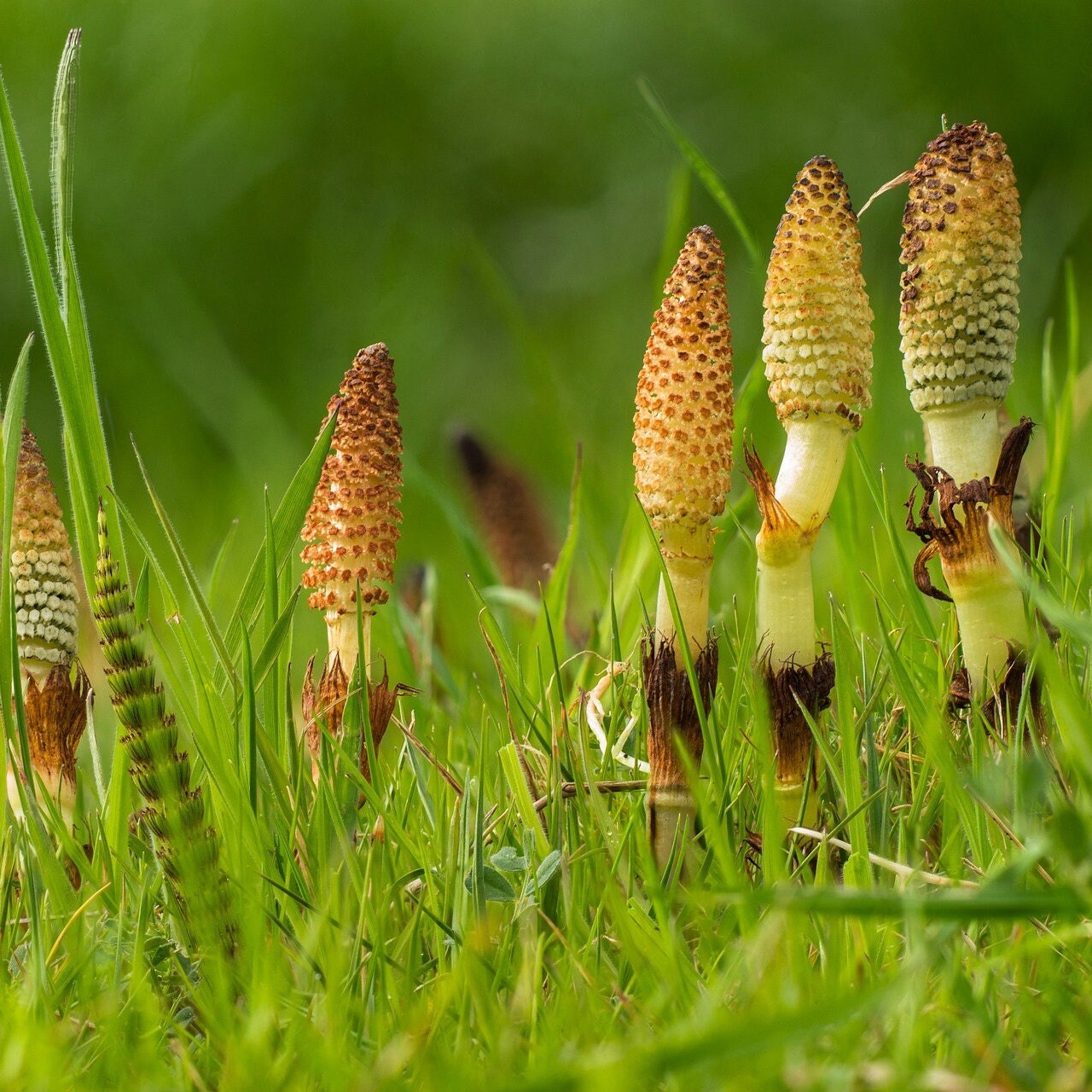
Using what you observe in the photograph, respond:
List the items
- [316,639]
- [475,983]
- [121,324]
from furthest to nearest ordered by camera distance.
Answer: [121,324]
[316,639]
[475,983]

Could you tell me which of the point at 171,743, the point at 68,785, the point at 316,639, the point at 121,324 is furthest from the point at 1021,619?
the point at 121,324

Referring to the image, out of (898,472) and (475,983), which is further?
(898,472)

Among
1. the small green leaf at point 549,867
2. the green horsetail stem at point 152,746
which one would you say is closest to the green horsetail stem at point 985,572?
the small green leaf at point 549,867

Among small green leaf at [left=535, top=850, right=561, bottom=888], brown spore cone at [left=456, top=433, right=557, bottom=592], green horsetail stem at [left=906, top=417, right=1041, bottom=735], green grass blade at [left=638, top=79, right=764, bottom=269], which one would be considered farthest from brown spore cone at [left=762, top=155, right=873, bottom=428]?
brown spore cone at [left=456, top=433, right=557, bottom=592]

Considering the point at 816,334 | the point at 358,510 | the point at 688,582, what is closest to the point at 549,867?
the point at 688,582

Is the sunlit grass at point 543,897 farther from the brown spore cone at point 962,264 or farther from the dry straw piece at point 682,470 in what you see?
the brown spore cone at point 962,264

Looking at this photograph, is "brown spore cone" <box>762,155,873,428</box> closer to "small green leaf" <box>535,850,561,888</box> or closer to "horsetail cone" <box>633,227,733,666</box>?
"horsetail cone" <box>633,227,733,666</box>

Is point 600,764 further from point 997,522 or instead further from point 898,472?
point 898,472

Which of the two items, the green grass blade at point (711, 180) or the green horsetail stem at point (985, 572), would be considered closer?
the green horsetail stem at point (985, 572)
